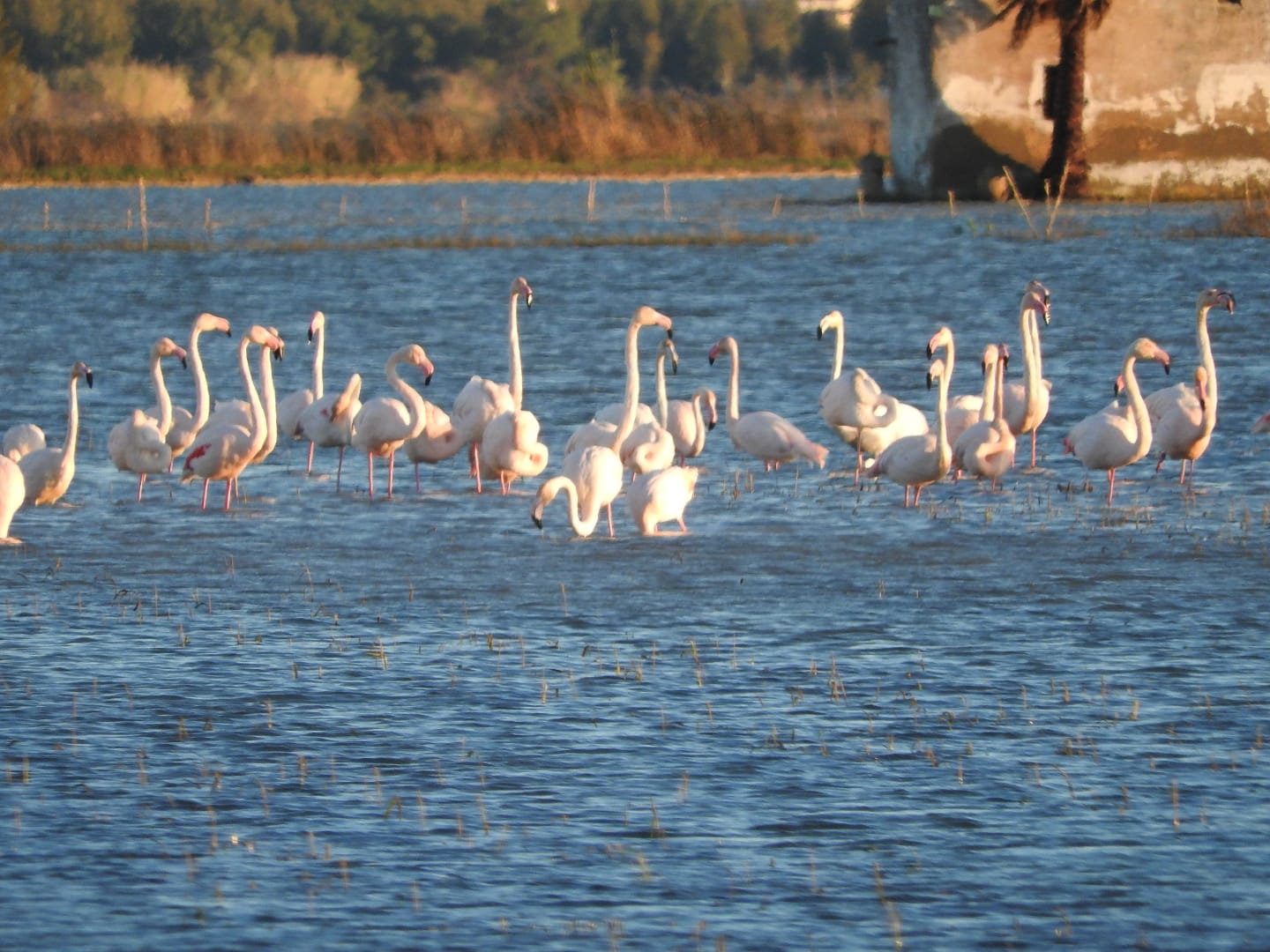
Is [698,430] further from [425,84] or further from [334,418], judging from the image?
[425,84]

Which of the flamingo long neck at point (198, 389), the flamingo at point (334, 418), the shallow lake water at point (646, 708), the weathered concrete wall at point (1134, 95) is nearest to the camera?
the shallow lake water at point (646, 708)

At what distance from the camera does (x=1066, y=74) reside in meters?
36.0

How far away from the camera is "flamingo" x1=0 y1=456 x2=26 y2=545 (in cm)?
1056

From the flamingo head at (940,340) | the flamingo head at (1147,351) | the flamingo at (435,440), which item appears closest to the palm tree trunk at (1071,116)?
the flamingo head at (1147,351)

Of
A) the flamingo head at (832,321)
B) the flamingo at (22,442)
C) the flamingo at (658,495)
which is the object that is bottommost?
the flamingo at (658,495)

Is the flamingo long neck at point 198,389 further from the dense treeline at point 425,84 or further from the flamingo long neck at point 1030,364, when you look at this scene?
the dense treeline at point 425,84

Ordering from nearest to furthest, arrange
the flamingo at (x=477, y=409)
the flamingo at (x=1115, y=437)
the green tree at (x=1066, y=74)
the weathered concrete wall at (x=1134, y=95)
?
the flamingo at (x=1115, y=437), the flamingo at (x=477, y=409), the green tree at (x=1066, y=74), the weathered concrete wall at (x=1134, y=95)

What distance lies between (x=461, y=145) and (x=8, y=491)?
37.6m

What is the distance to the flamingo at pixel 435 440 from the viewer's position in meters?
12.9

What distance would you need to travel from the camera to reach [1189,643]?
8.57 meters

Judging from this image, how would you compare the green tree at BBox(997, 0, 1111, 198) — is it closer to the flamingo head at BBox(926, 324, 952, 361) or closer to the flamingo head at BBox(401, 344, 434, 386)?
the flamingo head at BBox(926, 324, 952, 361)

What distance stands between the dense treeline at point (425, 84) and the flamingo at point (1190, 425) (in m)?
33.6

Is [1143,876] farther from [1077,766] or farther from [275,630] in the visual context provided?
[275,630]

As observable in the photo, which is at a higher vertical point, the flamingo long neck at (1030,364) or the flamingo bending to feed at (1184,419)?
the flamingo long neck at (1030,364)
